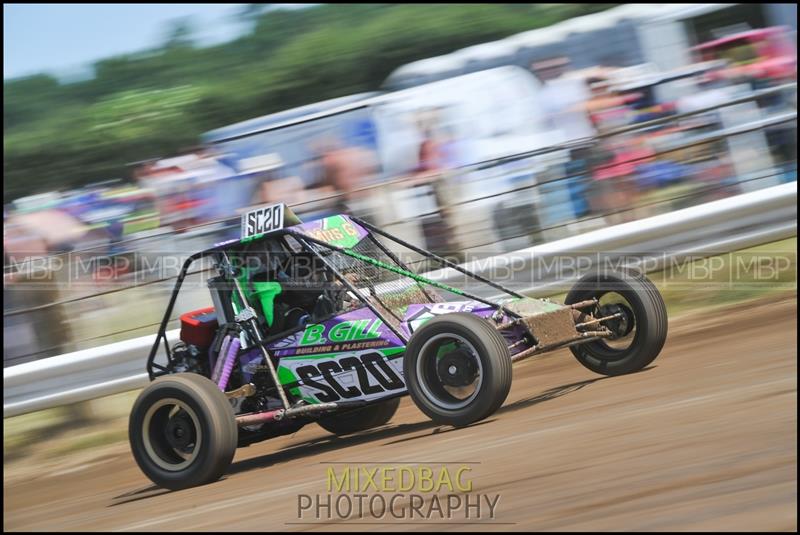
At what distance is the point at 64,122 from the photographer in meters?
15.4

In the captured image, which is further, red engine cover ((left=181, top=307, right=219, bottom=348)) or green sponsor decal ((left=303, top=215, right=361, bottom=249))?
red engine cover ((left=181, top=307, right=219, bottom=348))

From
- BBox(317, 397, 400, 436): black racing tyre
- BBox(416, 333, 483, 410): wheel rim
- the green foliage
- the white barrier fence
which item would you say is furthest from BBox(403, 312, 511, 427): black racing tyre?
the green foliage

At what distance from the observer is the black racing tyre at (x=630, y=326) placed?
Answer: 5609mm

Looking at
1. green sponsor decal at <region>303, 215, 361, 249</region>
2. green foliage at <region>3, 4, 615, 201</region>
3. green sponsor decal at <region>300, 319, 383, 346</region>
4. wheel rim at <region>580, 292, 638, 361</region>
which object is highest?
green foliage at <region>3, 4, 615, 201</region>

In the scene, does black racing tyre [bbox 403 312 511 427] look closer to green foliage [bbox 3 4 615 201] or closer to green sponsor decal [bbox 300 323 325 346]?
green sponsor decal [bbox 300 323 325 346]

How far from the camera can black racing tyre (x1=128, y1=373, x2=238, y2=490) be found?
17.2 feet

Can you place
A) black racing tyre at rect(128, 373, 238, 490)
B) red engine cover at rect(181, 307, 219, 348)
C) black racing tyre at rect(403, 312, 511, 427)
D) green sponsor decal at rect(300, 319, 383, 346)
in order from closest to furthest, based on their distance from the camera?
black racing tyre at rect(403, 312, 511, 427) < black racing tyre at rect(128, 373, 238, 490) < green sponsor decal at rect(300, 319, 383, 346) < red engine cover at rect(181, 307, 219, 348)

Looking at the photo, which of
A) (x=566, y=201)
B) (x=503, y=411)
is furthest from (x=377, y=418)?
(x=566, y=201)

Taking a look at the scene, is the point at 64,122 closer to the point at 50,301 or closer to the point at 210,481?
the point at 50,301

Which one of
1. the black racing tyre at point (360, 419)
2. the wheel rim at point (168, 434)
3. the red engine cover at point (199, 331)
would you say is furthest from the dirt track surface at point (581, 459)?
the red engine cover at point (199, 331)

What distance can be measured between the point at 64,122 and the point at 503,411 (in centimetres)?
1163

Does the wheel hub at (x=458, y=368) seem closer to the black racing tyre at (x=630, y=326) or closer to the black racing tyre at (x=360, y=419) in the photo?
the black racing tyre at (x=630, y=326)

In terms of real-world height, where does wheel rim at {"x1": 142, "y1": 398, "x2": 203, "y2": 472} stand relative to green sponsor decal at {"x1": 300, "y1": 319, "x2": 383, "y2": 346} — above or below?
below

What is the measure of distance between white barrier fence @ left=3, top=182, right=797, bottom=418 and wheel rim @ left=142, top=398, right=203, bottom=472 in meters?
2.06
